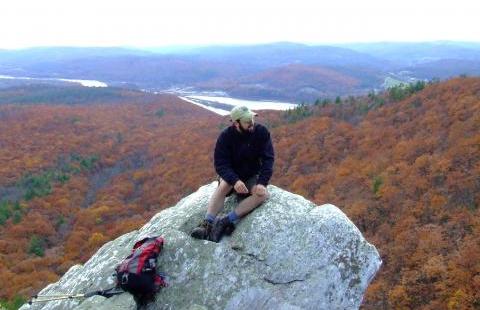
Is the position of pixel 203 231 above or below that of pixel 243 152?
below

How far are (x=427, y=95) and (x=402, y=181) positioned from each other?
64.2ft

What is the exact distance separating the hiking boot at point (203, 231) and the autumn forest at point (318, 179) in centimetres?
1074

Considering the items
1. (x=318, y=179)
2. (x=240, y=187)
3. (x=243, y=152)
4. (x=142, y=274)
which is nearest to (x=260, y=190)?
(x=240, y=187)

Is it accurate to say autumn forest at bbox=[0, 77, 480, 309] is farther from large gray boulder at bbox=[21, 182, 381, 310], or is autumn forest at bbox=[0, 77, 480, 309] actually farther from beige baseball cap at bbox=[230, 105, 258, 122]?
beige baseball cap at bbox=[230, 105, 258, 122]

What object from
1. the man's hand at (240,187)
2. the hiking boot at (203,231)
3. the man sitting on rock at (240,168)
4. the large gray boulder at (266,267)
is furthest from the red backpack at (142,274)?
the man's hand at (240,187)

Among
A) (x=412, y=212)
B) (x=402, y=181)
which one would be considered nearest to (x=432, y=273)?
(x=412, y=212)

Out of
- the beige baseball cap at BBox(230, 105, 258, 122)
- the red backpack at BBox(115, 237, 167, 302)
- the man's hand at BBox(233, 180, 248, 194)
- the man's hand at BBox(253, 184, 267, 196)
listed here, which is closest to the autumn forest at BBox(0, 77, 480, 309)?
the man's hand at BBox(253, 184, 267, 196)

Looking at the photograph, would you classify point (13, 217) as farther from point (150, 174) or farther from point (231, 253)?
point (231, 253)

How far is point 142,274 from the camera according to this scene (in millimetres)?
6680

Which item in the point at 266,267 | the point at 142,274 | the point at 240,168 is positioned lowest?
the point at 266,267

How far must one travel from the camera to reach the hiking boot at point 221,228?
25.0ft

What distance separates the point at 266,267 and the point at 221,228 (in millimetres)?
937

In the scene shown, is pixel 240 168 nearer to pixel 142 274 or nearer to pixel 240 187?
pixel 240 187

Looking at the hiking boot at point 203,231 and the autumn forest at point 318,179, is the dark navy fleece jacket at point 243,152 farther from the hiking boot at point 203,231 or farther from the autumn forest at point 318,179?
the autumn forest at point 318,179
